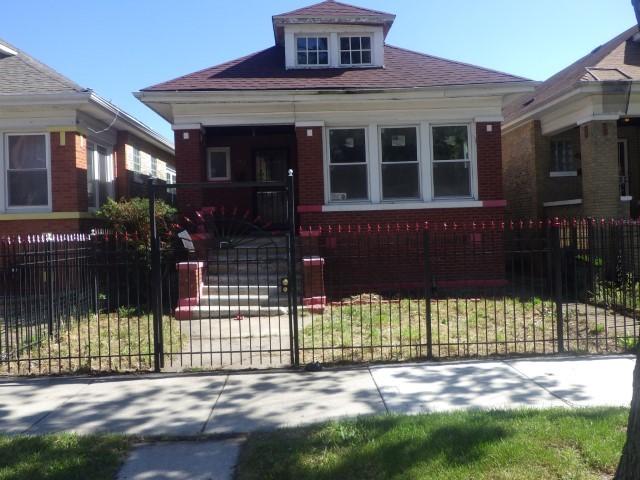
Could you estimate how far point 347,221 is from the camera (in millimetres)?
13492

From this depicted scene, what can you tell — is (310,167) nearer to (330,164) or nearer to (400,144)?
(330,164)

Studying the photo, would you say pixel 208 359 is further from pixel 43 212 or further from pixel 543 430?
pixel 43 212

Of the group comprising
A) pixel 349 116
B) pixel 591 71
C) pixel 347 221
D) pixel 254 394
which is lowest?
pixel 254 394

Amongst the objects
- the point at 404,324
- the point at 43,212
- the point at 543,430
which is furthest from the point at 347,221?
the point at 543,430

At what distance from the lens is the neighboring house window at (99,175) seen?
1438 centimetres

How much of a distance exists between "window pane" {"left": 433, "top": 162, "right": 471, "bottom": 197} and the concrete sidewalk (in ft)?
21.1

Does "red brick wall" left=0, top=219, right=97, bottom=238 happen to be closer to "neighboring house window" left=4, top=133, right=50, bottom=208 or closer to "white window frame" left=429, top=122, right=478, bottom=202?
"neighboring house window" left=4, top=133, right=50, bottom=208

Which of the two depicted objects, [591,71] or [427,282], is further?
[591,71]

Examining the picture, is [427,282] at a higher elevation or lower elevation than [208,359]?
higher

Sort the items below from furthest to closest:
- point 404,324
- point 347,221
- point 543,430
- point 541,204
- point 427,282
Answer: point 541,204, point 347,221, point 404,324, point 427,282, point 543,430

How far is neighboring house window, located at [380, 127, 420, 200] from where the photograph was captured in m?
13.7

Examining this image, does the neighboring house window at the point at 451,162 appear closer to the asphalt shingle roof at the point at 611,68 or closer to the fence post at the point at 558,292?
the asphalt shingle roof at the point at 611,68

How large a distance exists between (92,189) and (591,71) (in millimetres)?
11276

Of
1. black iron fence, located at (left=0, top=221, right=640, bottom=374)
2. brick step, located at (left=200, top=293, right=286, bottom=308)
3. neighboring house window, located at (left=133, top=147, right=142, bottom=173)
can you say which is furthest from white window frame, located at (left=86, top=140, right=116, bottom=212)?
brick step, located at (left=200, top=293, right=286, bottom=308)
